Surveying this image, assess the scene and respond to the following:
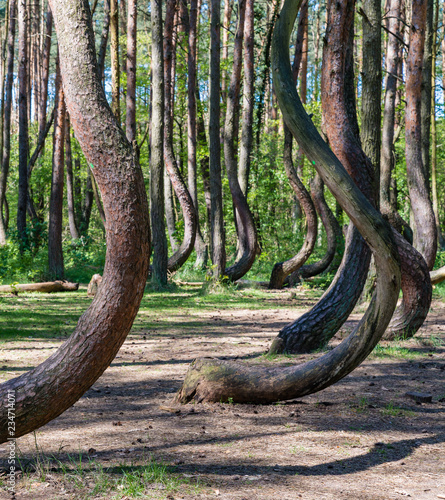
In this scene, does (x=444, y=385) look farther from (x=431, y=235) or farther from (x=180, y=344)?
(x=431, y=235)

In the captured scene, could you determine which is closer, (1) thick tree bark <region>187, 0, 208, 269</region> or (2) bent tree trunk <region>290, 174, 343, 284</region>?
(2) bent tree trunk <region>290, 174, 343, 284</region>

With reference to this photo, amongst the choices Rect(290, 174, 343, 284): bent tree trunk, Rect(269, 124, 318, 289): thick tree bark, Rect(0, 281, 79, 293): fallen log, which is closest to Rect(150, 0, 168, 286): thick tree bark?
Rect(0, 281, 79, 293): fallen log

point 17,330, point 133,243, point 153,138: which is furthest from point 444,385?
point 153,138

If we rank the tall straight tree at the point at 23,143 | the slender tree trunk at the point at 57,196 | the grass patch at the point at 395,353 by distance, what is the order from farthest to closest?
1. the tall straight tree at the point at 23,143
2. the slender tree trunk at the point at 57,196
3. the grass patch at the point at 395,353

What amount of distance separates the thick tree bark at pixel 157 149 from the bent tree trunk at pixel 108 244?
1092 centimetres

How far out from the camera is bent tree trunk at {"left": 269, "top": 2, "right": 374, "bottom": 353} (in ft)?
19.9

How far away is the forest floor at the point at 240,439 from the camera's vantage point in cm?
311

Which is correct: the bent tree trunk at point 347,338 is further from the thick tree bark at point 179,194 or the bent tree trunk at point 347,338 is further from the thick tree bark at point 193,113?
the thick tree bark at point 193,113

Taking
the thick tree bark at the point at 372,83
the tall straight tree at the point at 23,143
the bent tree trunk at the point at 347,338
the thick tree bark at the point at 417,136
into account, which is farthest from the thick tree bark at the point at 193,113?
the bent tree trunk at the point at 347,338

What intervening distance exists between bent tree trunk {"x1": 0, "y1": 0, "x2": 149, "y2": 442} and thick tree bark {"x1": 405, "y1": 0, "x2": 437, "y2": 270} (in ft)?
26.9

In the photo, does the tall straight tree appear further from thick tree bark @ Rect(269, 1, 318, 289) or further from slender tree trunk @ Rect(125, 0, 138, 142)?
thick tree bark @ Rect(269, 1, 318, 289)

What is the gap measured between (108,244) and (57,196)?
12.5 meters

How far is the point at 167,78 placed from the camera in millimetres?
16891

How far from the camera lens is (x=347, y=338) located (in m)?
4.21
